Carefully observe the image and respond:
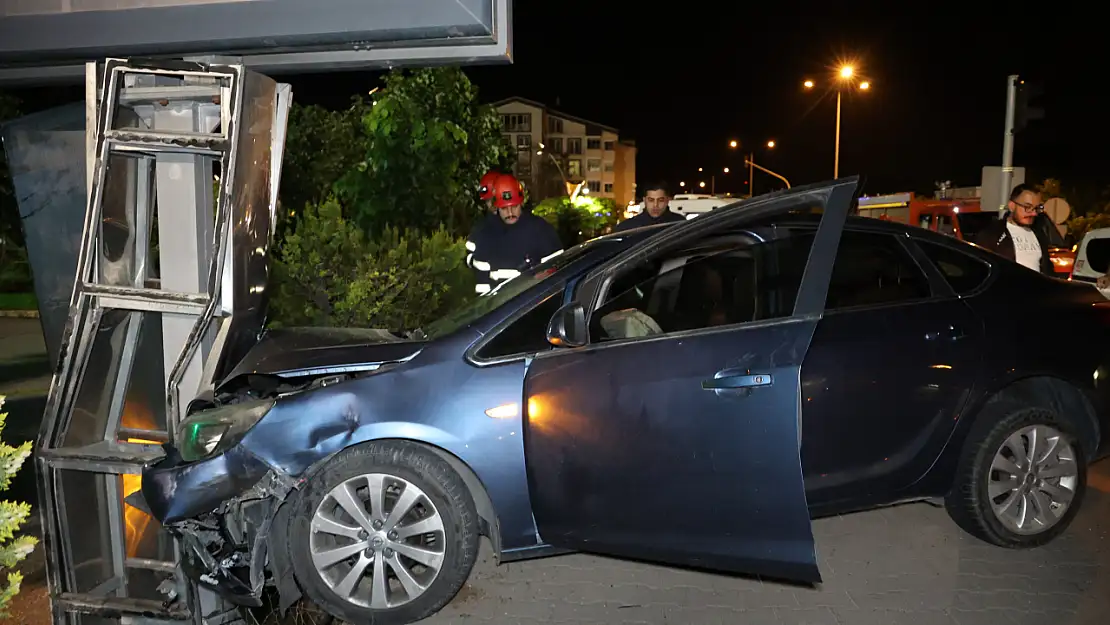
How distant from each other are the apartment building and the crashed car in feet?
157

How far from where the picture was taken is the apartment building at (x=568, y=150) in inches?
2457

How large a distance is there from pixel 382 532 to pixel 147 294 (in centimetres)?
142

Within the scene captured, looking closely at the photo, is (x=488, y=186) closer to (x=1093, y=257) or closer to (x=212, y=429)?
(x=212, y=429)

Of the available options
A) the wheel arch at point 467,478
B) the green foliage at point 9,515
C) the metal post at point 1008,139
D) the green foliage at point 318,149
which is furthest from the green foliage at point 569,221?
the green foliage at point 9,515

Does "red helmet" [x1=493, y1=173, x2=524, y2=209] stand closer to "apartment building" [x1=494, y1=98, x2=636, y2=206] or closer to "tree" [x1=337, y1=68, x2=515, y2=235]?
"tree" [x1=337, y1=68, x2=515, y2=235]

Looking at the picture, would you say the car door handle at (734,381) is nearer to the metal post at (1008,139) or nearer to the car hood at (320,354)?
the car hood at (320,354)

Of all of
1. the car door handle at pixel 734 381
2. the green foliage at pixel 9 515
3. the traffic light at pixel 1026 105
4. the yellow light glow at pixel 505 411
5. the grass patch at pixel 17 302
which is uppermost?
the traffic light at pixel 1026 105

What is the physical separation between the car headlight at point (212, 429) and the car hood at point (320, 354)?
0.25 meters

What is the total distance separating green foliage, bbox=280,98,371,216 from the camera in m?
14.8

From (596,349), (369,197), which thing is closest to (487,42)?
(596,349)

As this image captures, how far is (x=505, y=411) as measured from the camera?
358 centimetres

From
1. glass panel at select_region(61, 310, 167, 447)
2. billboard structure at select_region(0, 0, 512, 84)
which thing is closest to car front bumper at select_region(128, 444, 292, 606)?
glass panel at select_region(61, 310, 167, 447)

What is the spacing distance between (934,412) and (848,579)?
3.05 feet

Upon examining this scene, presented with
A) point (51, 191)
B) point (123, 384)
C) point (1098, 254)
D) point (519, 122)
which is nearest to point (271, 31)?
point (51, 191)
